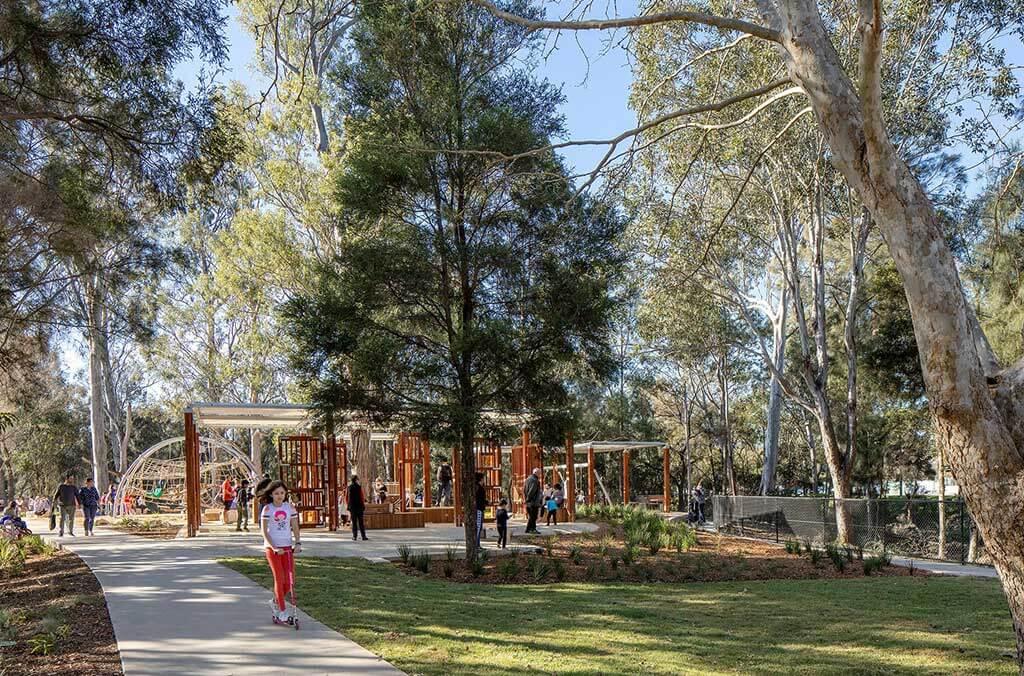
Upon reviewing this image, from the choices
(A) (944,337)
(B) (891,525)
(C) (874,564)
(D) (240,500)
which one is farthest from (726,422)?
(A) (944,337)

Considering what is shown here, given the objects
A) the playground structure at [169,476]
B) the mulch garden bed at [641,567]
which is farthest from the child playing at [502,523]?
the playground structure at [169,476]

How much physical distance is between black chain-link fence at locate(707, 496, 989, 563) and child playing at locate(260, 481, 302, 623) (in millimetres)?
14673

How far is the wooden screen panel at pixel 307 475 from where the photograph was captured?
24.3m

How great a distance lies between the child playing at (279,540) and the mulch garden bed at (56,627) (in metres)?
1.55

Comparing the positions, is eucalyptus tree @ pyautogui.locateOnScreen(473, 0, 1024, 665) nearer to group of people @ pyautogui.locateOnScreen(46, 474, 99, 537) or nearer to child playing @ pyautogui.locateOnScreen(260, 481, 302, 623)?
child playing @ pyautogui.locateOnScreen(260, 481, 302, 623)

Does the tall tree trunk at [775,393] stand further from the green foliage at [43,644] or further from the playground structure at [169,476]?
the green foliage at [43,644]

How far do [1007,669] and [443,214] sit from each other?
35.7 feet

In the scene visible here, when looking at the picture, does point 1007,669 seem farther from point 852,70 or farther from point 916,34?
point 916,34

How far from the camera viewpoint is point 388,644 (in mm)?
8852

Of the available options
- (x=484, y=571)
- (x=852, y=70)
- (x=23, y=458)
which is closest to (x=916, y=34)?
(x=852, y=70)

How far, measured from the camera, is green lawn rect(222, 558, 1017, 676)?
829 centimetres

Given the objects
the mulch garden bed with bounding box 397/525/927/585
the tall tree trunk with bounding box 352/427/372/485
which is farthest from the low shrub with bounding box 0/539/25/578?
the tall tree trunk with bounding box 352/427/372/485

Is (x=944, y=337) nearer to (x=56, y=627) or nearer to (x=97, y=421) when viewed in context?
(x=56, y=627)

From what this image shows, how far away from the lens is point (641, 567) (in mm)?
16078
